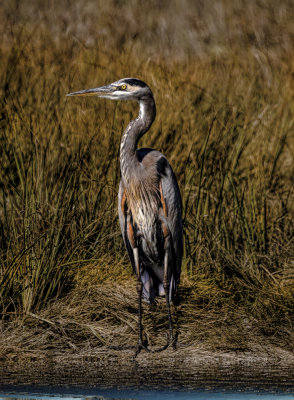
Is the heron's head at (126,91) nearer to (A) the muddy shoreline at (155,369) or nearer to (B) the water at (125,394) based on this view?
(A) the muddy shoreline at (155,369)

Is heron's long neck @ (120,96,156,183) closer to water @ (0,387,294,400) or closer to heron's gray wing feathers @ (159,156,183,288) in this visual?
heron's gray wing feathers @ (159,156,183,288)

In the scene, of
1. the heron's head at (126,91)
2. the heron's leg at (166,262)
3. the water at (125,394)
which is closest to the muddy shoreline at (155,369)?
the water at (125,394)

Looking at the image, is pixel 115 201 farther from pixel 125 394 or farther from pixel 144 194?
pixel 125 394

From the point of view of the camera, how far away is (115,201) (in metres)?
5.78

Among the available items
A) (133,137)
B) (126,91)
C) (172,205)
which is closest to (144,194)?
(172,205)

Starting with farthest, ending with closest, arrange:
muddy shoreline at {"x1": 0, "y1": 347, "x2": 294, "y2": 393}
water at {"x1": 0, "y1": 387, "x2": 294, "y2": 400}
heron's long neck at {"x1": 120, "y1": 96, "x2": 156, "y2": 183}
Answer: heron's long neck at {"x1": 120, "y1": 96, "x2": 156, "y2": 183} → muddy shoreline at {"x1": 0, "y1": 347, "x2": 294, "y2": 393} → water at {"x1": 0, "y1": 387, "x2": 294, "y2": 400}

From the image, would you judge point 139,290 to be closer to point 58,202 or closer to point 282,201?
point 58,202

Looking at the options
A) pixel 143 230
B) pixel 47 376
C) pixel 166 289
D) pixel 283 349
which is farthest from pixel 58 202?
pixel 283 349

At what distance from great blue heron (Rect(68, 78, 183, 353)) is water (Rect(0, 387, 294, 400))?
1.16m

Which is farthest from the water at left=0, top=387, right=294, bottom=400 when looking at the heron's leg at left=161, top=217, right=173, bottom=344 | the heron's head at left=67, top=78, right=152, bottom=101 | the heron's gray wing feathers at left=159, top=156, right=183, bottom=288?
the heron's head at left=67, top=78, right=152, bottom=101

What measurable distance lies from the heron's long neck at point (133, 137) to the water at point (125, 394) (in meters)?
1.63

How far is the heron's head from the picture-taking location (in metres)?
5.04

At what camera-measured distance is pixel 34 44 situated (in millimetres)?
8383

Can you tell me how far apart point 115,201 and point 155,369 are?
5.36 feet
